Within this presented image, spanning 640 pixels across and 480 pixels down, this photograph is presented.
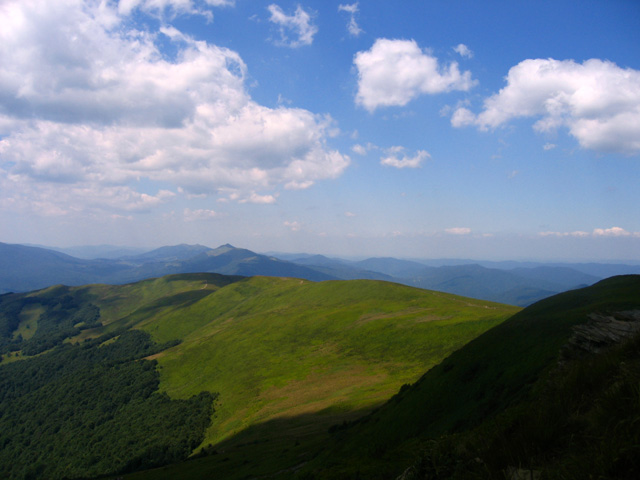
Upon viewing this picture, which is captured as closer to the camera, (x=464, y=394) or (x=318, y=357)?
(x=464, y=394)

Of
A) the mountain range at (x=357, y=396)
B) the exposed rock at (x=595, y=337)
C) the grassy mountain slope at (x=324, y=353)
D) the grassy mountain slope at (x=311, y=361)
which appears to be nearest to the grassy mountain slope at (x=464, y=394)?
the mountain range at (x=357, y=396)

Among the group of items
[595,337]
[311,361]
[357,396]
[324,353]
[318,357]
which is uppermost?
[595,337]

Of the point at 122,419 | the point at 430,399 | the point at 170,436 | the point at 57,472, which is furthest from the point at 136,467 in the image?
the point at 430,399

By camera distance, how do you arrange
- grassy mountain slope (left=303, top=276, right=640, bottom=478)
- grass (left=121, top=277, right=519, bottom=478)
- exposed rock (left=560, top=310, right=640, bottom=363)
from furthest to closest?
grass (left=121, top=277, right=519, bottom=478), grassy mountain slope (left=303, top=276, right=640, bottom=478), exposed rock (left=560, top=310, right=640, bottom=363)

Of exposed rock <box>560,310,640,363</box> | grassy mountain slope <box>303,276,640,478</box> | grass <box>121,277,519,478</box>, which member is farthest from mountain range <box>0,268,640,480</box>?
grass <box>121,277,519,478</box>

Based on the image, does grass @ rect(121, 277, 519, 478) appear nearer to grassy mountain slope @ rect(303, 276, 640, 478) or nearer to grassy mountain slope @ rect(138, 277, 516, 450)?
grassy mountain slope @ rect(138, 277, 516, 450)

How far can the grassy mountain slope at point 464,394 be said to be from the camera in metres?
21.7

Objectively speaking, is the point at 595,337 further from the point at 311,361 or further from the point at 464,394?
the point at 311,361

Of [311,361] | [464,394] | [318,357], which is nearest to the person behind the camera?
[464,394]

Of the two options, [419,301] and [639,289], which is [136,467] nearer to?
[639,289]

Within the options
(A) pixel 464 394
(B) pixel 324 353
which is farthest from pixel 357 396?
(B) pixel 324 353

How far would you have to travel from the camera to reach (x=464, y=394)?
2983 cm

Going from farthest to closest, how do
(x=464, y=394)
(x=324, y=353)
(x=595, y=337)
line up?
1. (x=324, y=353)
2. (x=464, y=394)
3. (x=595, y=337)

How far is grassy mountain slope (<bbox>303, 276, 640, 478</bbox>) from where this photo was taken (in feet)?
71.2
